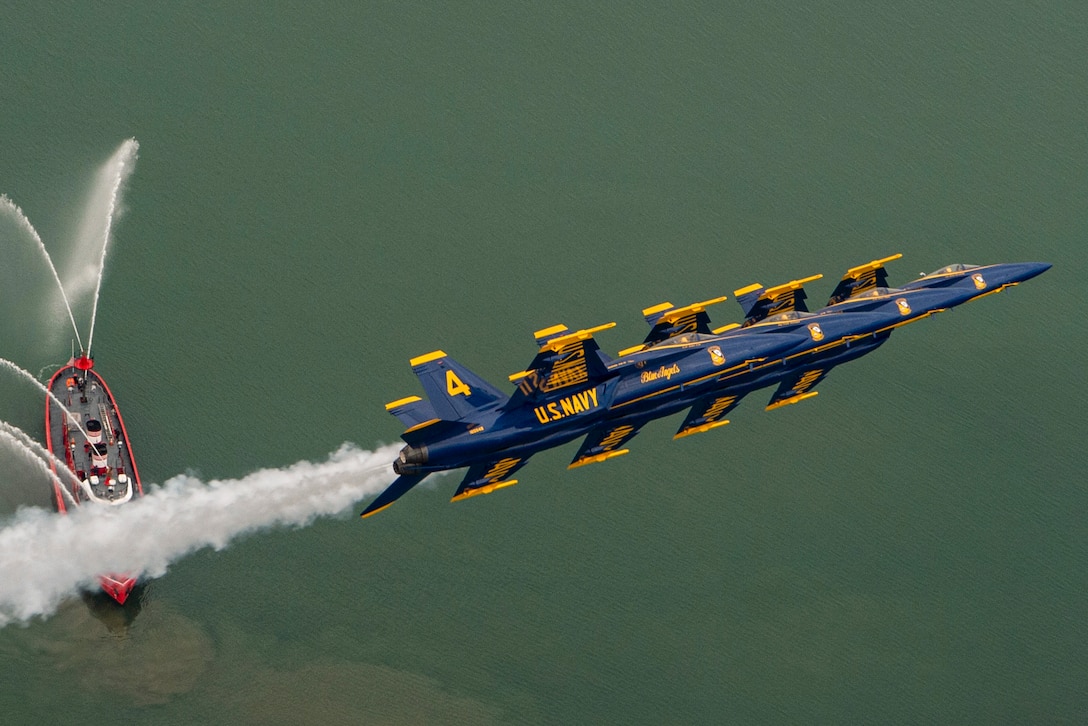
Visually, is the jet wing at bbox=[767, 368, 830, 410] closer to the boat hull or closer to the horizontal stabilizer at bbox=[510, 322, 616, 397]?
the horizontal stabilizer at bbox=[510, 322, 616, 397]

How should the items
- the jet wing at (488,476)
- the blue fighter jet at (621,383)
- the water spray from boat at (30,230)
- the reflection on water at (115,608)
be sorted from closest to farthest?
1. the blue fighter jet at (621,383)
2. the jet wing at (488,476)
3. the reflection on water at (115,608)
4. the water spray from boat at (30,230)

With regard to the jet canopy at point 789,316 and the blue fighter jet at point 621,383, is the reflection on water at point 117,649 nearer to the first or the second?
the blue fighter jet at point 621,383

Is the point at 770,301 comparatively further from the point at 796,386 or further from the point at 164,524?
the point at 164,524

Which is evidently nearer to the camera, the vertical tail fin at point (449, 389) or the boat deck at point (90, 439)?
the vertical tail fin at point (449, 389)

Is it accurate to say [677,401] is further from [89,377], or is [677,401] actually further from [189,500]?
[89,377]

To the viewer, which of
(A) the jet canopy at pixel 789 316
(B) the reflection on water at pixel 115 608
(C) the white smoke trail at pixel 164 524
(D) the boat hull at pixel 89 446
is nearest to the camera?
(A) the jet canopy at pixel 789 316

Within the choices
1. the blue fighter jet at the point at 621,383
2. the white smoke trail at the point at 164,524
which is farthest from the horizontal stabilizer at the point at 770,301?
the white smoke trail at the point at 164,524

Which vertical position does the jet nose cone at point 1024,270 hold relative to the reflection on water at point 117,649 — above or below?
above
